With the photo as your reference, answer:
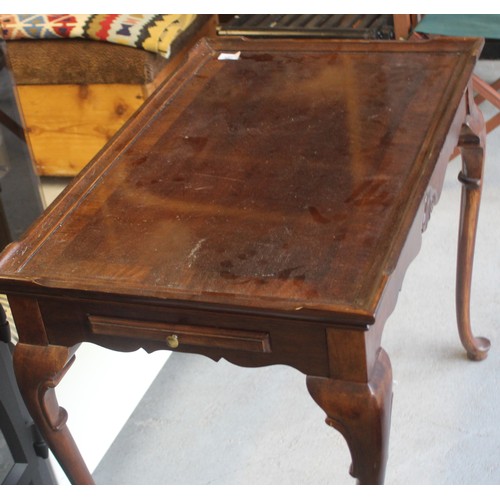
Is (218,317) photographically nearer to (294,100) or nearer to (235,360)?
(235,360)

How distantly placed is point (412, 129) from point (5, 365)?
698 mm

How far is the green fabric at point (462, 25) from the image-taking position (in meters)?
2.32

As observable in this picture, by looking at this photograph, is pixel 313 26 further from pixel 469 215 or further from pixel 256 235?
pixel 256 235

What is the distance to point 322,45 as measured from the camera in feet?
5.11

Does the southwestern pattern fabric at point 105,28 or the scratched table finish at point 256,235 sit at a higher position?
the scratched table finish at point 256,235

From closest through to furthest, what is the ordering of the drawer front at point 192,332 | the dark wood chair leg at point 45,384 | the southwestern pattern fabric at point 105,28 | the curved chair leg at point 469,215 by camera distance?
the drawer front at point 192,332
the dark wood chair leg at point 45,384
the curved chair leg at point 469,215
the southwestern pattern fabric at point 105,28

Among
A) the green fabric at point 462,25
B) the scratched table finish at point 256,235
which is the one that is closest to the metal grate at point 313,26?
the green fabric at point 462,25

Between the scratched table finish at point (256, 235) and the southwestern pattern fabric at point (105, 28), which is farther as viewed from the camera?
the southwestern pattern fabric at point (105, 28)

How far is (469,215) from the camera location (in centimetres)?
165

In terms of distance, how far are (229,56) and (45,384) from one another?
0.72 m

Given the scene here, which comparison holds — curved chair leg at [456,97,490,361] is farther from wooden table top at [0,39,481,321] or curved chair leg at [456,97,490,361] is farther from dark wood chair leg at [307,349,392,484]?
dark wood chair leg at [307,349,392,484]

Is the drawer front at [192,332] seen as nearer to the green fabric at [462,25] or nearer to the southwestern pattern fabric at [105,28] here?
the southwestern pattern fabric at [105,28]

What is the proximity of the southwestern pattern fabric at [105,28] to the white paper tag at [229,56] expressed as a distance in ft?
2.40

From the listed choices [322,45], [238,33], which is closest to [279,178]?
[322,45]
